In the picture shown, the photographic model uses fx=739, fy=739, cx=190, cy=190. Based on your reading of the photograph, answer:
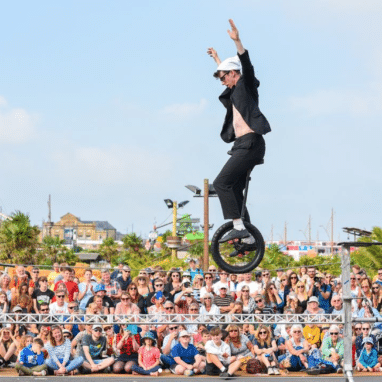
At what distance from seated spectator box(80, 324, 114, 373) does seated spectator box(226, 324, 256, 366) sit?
7.52 ft

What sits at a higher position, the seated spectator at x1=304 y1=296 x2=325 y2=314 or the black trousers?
the black trousers

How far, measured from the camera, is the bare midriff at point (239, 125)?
7.18 m

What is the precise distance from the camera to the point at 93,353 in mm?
14094

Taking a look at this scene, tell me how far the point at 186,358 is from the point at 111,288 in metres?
2.22

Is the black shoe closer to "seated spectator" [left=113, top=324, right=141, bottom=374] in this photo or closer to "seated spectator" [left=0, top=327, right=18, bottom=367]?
"seated spectator" [left=113, top=324, right=141, bottom=374]

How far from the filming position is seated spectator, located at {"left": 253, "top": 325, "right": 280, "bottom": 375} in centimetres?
1414

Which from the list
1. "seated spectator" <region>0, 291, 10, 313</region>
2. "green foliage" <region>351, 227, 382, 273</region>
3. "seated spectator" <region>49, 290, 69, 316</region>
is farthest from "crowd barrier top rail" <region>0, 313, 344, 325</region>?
"green foliage" <region>351, 227, 382, 273</region>

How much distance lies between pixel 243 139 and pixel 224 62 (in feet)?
2.56

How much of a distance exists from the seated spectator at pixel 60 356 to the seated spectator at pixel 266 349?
337 centimetres

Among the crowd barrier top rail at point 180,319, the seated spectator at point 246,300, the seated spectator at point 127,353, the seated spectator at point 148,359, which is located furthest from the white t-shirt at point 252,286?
the crowd barrier top rail at point 180,319

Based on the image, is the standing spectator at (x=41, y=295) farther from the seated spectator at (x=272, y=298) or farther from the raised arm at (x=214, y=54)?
the raised arm at (x=214, y=54)

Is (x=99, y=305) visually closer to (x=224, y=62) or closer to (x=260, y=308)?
(x=260, y=308)

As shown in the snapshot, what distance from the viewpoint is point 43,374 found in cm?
1357

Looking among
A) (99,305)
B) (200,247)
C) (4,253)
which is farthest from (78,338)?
(200,247)
